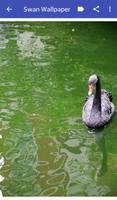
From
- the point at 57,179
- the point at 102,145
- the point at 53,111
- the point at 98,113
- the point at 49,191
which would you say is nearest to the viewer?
the point at 49,191

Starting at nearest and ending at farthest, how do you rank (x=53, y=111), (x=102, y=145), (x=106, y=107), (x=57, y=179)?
(x=57, y=179)
(x=102, y=145)
(x=106, y=107)
(x=53, y=111)

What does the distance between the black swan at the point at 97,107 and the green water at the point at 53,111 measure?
102mm

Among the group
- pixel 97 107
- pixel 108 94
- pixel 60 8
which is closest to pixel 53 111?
pixel 97 107

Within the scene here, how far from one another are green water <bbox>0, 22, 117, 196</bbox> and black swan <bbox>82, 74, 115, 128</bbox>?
10 cm

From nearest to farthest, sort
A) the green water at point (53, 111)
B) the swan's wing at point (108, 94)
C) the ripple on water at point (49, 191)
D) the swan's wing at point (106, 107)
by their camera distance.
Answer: the ripple on water at point (49, 191) < the green water at point (53, 111) < the swan's wing at point (106, 107) < the swan's wing at point (108, 94)

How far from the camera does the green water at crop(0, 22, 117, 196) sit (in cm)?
517

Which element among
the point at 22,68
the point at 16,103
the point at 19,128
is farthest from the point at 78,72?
the point at 19,128

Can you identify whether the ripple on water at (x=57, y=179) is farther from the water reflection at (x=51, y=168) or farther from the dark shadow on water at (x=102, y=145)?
the dark shadow on water at (x=102, y=145)

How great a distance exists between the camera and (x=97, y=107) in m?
6.41

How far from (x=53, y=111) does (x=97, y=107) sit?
592 millimetres

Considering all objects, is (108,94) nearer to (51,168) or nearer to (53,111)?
(53,111)

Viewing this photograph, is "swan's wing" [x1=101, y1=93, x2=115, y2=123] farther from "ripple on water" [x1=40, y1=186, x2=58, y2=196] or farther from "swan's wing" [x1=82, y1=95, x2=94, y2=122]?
"ripple on water" [x1=40, y1=186, x2=58, y2=196]

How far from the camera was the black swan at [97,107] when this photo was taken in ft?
20.5

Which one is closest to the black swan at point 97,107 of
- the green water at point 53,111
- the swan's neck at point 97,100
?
the swan's neck at point 97,100
